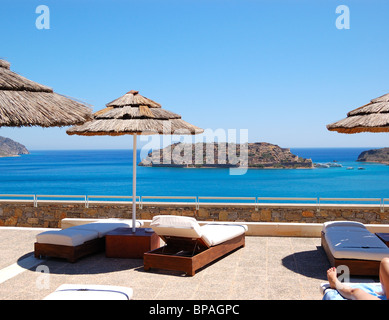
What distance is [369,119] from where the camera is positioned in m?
5.57

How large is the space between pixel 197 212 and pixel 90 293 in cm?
774

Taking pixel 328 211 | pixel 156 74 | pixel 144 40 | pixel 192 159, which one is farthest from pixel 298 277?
pixel 192 159

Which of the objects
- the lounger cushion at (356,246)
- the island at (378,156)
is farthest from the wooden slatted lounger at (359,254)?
the island at (378,156)

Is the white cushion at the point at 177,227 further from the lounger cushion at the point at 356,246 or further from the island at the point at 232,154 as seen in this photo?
the island at the point at 232,154

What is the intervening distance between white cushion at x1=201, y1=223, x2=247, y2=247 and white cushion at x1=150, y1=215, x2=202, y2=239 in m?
0.21

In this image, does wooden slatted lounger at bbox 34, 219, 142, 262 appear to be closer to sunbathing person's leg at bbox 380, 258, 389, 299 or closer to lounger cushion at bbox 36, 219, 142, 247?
lounger cushion at bbox 36, 219, 142, 247

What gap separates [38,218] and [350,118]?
874 cm

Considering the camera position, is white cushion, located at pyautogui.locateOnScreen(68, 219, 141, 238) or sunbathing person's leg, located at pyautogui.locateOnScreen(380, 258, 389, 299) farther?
white cushion, located at pyautogui.locateOnScreen(68, 219, 141, 238)

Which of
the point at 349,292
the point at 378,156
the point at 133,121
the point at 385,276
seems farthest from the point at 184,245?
the point at 378,156

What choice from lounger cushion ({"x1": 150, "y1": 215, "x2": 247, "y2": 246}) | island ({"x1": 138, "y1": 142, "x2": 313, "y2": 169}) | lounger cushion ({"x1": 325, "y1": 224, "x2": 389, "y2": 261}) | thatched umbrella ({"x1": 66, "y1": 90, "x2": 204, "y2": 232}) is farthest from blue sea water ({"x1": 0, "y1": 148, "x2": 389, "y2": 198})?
lounger cushion ({"x1": 150, "y1": 215, "x2": 247, "y2": 246})

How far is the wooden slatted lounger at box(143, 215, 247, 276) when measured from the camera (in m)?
5.28

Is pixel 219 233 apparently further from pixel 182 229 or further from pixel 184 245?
pixel 182 229
